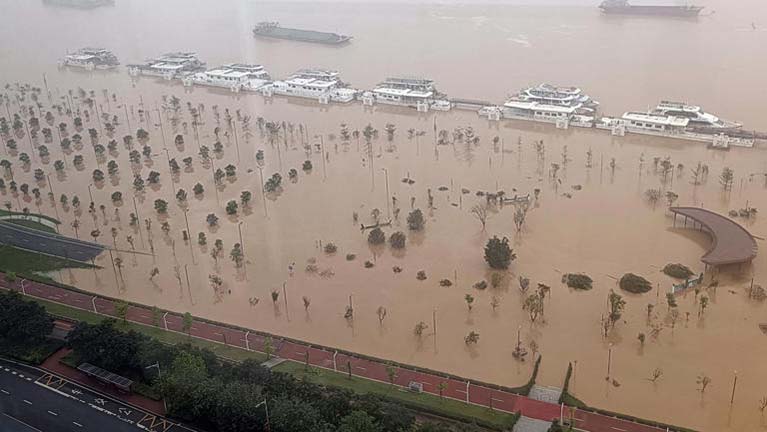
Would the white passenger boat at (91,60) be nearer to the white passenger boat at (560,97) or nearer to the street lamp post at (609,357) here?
the white passenger boat at (560,97)

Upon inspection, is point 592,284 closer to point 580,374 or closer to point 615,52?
point 580,374

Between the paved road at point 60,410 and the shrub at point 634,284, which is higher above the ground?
the shrub at point 634,284

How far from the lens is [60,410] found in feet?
15.4

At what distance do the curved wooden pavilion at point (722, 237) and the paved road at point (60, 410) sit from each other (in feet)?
14.7

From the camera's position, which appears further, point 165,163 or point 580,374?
point 165,163

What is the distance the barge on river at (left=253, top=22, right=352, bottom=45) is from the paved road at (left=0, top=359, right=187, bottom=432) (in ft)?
37.1

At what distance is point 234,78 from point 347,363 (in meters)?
8.71

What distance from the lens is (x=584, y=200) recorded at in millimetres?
7523

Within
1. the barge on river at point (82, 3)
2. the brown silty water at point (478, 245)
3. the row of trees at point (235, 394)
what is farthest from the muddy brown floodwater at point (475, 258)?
the barge on river at point (82, 3)

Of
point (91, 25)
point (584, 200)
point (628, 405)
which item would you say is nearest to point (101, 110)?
point (91, 25)

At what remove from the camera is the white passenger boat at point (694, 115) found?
30.3 feet

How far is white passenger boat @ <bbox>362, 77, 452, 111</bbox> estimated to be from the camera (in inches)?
433

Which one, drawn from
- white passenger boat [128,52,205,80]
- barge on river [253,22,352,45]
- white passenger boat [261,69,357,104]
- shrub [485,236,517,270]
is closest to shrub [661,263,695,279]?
shrub [485,236,517,270]

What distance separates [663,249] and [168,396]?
4469mm
